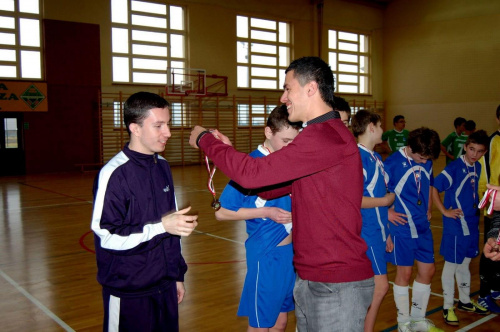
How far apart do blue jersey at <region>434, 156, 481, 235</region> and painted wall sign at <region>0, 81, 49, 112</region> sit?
15212 mm

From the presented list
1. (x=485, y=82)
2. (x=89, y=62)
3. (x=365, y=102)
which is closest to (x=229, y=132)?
(x=89, y=62)

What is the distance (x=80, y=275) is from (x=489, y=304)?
4.40 metres

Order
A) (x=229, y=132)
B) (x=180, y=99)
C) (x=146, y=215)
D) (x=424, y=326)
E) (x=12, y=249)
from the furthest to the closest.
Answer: (x=229, y=132)
(x=180, y=99)
(x=12, y=249)
(x=424, y=326)
(x=146, y=215)

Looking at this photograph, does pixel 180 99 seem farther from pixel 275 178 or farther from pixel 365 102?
pixel 275 178

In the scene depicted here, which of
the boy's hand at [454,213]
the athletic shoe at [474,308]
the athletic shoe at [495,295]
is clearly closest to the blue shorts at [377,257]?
the boy's hand at [454,213]

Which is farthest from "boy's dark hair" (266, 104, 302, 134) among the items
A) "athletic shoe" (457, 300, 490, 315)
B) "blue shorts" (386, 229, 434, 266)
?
"athletic shoe" (457, 300, 490, 315)

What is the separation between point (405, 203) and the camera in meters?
3.80

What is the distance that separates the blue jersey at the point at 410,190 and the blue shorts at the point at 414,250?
0.14ft

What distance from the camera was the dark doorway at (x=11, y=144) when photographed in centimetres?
1577

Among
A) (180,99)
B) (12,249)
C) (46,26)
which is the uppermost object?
(46,26)

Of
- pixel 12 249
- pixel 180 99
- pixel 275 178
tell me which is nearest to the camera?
pixel 275 178

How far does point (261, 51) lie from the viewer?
21000 millimetres

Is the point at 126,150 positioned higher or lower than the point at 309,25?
lower

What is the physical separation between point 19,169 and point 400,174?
1563 centimetres
